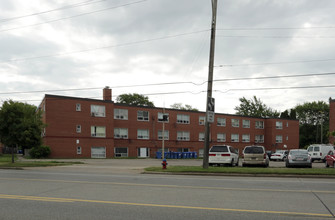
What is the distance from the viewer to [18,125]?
26141mm

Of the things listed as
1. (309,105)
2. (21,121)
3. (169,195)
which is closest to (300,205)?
(169,195)

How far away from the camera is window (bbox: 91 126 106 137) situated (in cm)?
4434

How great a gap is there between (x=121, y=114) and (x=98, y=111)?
437 centimetres

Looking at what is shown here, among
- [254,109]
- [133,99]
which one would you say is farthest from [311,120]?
[133,99]

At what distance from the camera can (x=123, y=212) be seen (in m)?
7.20

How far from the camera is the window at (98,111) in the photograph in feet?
146

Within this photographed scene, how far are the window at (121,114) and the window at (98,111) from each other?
9.73 ft

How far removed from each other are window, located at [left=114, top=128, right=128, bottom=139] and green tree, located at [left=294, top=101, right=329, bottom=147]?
63081 mm

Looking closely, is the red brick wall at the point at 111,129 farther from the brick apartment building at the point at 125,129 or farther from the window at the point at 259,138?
the window at the point at 259,138

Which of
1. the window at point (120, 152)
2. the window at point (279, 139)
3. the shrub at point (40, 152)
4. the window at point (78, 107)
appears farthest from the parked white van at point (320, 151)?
the window at point (279, 139)

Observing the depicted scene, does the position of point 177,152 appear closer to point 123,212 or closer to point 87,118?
point 87,118

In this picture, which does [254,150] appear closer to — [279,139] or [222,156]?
[222,156]

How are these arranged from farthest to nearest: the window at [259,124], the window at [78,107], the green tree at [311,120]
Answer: the green tree at [311,120] < the window at [259,124] < the window at [78,107]

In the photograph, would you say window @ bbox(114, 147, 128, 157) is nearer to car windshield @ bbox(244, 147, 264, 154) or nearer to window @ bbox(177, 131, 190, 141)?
window @ bbox(177, 131, 190, 141)
